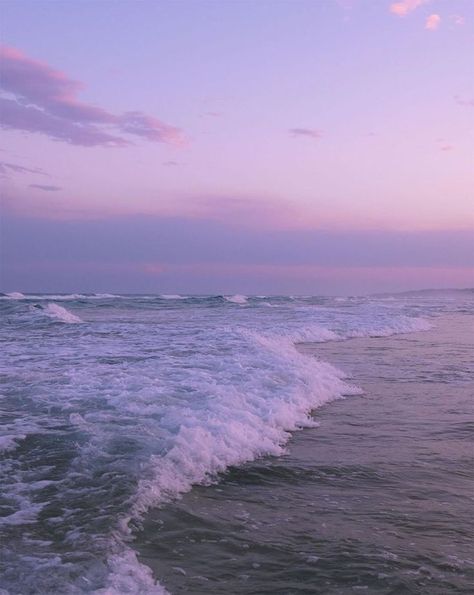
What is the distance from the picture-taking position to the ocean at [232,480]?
396 cm

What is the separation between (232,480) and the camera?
593 cm

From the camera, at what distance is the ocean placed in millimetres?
3959

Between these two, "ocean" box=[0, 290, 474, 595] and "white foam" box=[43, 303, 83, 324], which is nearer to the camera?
"ocean" box=[0, 290, 474, 595]

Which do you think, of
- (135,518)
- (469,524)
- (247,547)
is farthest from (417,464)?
(135,518)

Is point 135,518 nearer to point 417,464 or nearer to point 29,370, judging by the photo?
point 417,464

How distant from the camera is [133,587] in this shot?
368 cm

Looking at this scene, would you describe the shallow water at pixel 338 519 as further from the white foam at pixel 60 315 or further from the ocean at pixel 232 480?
the white foam at pixel 60 315

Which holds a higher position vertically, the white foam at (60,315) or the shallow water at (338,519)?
the white foam at (60,315)

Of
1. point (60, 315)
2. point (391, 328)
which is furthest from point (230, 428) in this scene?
point (60, 315)

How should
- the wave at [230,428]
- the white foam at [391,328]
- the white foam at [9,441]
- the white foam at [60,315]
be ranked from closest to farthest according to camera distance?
the wave at [230,428], the white foam at [9,441], the white foam at [391,328], the white foam at [60,315]

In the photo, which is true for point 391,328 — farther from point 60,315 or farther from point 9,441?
point 9,441

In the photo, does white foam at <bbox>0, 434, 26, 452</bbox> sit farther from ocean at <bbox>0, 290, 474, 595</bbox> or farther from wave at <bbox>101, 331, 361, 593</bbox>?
wave at <bbox>101, 331, 361, 593</bbox>

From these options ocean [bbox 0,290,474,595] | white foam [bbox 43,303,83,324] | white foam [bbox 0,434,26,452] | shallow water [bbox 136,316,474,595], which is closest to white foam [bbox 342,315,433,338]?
ocean [bbox 0,290,474,595]

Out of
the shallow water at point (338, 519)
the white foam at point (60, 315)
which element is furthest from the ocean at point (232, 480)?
the white foam at point (60, 315)
